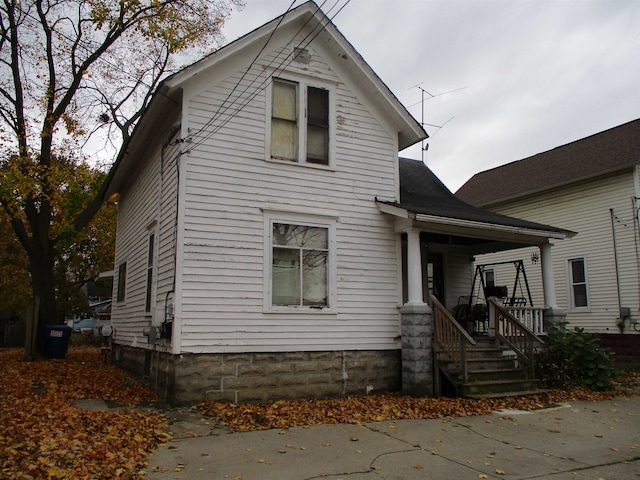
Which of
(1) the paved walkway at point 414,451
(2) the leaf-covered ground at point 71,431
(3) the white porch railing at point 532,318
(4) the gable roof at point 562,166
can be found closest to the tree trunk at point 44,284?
(2) the leaf-covered ground at point 71,431

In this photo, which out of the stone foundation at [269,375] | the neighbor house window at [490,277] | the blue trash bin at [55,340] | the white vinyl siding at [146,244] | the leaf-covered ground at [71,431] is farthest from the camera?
the neighbor house window at [490,277]

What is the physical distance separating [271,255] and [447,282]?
560cm

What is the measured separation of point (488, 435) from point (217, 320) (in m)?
4.39

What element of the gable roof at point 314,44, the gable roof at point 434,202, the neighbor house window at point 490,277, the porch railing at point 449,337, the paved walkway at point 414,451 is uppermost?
the gable roof at point 314,44

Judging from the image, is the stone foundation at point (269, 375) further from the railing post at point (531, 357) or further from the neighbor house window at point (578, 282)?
the neighbor house window at point (578, 282)

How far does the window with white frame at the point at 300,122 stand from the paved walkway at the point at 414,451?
16.2 ft

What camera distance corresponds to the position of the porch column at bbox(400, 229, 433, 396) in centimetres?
969

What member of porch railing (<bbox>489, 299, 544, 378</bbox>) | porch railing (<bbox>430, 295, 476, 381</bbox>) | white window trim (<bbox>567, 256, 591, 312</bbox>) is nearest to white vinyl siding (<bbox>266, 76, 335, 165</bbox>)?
porch railing (<bbox>430, 295, 476, 381</bbox>)

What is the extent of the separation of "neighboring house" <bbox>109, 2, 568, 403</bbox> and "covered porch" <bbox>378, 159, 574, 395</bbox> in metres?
0.06

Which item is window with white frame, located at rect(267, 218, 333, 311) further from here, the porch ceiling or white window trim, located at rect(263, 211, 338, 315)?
the porch ceiling

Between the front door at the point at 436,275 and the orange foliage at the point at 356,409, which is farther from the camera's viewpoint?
the front door at the point at 436,275

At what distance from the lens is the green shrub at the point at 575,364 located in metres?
10.5

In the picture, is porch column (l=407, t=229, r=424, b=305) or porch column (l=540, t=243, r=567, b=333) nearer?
porch column (l=407, t=229, r=424, b=305)

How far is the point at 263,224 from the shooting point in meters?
9.41
